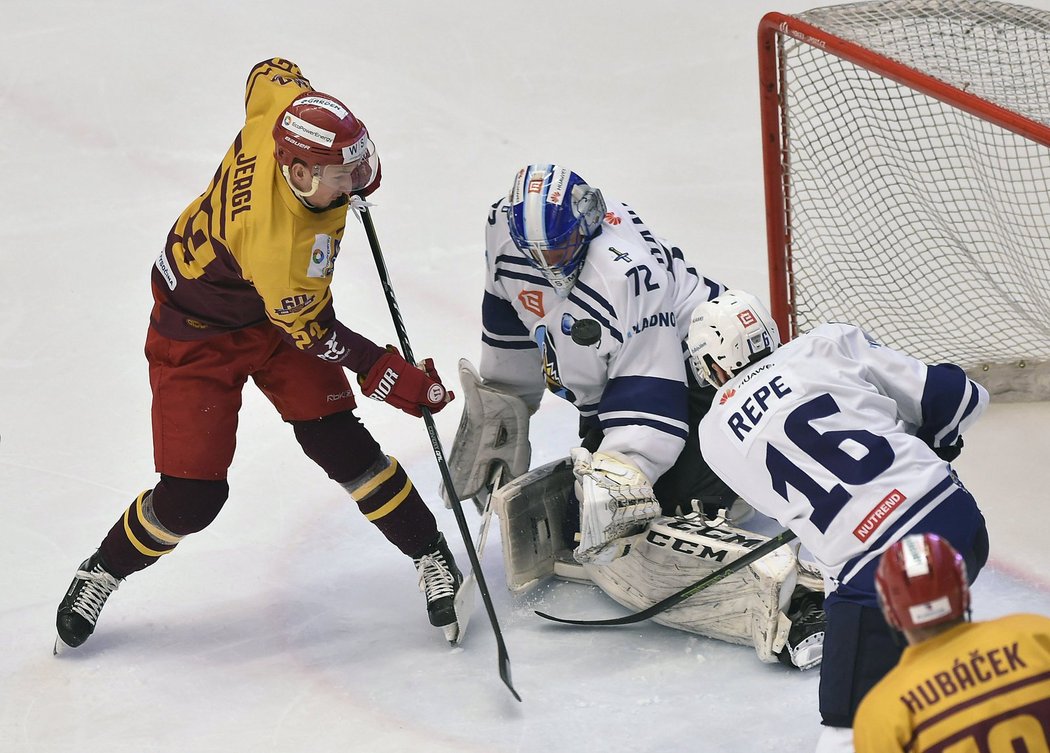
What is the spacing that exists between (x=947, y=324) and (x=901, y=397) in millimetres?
1642

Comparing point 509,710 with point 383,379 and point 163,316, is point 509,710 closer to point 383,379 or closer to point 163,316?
point 383,379

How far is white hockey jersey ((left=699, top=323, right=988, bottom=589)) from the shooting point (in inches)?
91.4

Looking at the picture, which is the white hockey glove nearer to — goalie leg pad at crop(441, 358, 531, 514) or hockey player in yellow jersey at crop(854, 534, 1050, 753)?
goalie leg pad at crop(441, 358, 531, 514)

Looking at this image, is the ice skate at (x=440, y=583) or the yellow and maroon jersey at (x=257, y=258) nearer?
the yellow and maroon jersey at (x=257, y=258)

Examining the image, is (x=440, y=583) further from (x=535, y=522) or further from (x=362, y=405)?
(x=362, y=405)

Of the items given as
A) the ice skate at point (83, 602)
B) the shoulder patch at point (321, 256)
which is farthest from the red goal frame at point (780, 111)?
the ice skate at point (83, 602)

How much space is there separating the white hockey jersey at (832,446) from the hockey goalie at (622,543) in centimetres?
52

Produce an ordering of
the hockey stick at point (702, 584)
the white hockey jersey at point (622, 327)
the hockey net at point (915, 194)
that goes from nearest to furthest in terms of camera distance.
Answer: the hockey stick at point (702, 584) → the white hockey jersey at point (622, 327) → the hockey net at point (915, 194)

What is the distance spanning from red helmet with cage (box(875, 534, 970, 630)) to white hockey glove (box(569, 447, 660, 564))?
1.35m

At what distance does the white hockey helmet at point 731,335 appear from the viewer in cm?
254

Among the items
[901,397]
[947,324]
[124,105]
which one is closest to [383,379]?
[901,397]

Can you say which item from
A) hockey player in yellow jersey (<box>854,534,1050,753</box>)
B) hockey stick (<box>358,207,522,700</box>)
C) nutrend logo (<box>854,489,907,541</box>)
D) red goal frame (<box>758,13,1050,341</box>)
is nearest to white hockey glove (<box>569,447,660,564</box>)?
hockey stick (<box>358,207,522,700</box>)

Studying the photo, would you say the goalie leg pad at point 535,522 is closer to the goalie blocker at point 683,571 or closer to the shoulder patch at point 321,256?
the goalie blocker at point 683,571

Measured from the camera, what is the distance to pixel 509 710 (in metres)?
2.98
